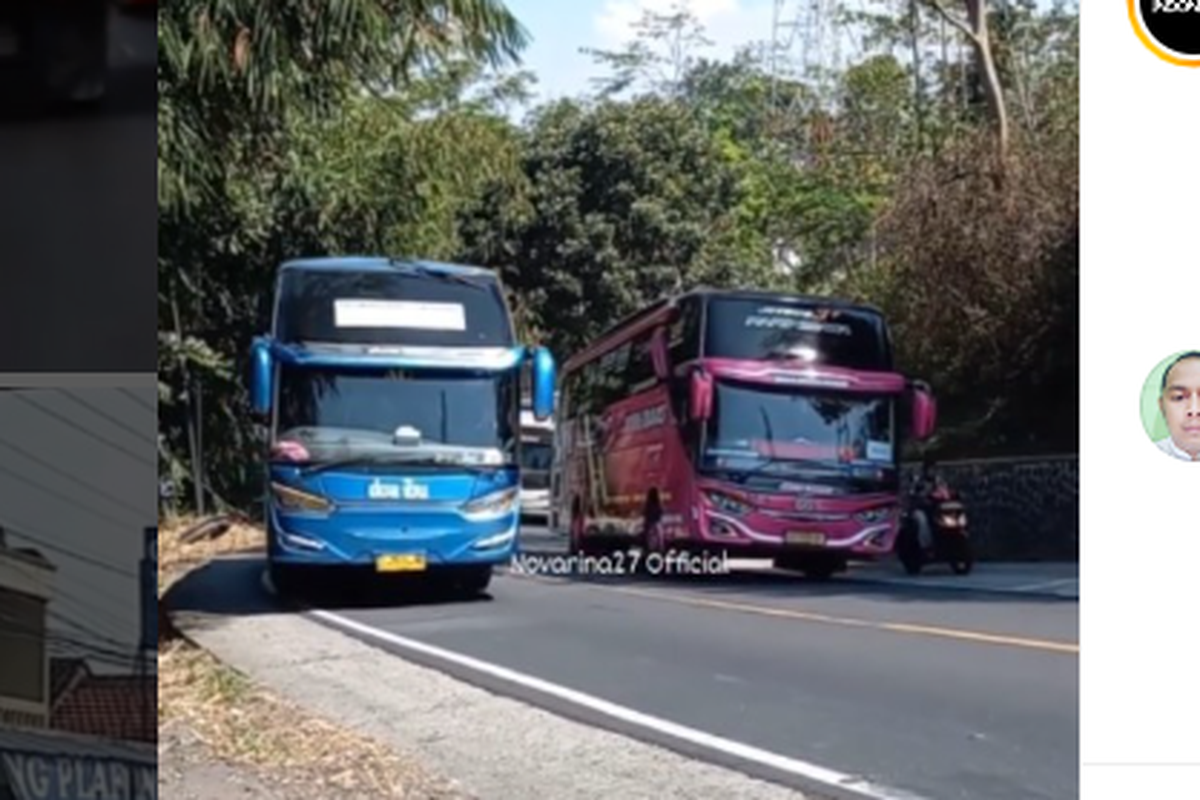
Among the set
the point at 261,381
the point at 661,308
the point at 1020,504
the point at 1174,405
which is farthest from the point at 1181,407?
the point at 261,381

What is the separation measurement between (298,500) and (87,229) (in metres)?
0.67

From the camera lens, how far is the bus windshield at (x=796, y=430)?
301cm

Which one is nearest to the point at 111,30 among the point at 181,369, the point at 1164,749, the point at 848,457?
the point at 181,369

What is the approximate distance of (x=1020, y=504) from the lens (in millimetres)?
2924

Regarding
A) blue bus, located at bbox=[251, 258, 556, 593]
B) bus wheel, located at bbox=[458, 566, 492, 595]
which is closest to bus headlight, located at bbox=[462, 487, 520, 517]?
blue bus, located at bbox=[251, 258, 556, 593]

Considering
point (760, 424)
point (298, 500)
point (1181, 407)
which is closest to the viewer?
point (1181, 407)

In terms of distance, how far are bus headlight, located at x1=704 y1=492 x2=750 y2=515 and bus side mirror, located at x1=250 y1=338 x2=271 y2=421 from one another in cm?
88

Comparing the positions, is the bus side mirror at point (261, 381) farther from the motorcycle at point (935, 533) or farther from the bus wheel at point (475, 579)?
the motorcycle at point (935, 533)

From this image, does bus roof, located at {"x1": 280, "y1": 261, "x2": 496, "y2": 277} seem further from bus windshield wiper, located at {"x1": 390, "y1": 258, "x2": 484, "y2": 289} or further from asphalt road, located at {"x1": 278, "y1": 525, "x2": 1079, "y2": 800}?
asphalt road, located at {"x1": 278, "y1": 525, "x2": 1079, "y2": 800}

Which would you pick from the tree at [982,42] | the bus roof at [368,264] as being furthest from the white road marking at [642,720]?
the tree at [982,42]

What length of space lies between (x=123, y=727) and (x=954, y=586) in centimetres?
163

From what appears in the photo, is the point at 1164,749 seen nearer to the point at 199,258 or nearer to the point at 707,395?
the point at 707,395

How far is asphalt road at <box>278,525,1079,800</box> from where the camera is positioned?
9.25 feet

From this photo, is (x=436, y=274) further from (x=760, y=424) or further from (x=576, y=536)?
(x=760, y=424)
